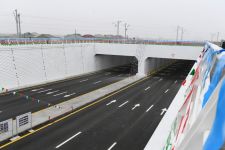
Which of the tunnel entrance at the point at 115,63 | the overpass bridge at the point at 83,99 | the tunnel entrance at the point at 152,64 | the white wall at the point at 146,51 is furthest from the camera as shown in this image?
the tunnel entrance at the point at 115,63

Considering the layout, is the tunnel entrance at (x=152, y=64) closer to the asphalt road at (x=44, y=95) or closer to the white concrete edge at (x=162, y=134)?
the asphalt road at (x=44, y=95)

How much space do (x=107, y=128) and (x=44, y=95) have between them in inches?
517

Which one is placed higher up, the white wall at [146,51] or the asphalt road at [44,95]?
the white wall at [146,51]

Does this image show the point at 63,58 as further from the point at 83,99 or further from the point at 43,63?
the point at 83,99

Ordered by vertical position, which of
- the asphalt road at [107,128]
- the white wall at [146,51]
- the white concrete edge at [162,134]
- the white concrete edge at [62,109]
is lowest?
the asphalt road at [107,128]

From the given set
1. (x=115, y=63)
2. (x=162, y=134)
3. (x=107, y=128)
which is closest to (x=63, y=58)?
(x=115, y=63)

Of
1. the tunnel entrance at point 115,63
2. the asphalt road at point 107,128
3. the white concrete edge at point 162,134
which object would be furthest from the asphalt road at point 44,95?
the white concrete edge at point 162,134

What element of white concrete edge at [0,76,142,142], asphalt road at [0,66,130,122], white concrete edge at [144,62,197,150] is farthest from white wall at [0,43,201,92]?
white concrete edge at [144,62,197,150]

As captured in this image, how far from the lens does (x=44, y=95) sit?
28.5m

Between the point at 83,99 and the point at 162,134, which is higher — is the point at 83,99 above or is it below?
below

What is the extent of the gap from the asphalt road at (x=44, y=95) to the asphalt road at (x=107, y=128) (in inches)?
203

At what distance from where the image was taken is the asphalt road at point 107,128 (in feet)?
52.6

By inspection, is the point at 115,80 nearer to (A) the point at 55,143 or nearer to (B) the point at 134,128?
(B) the point at 134,128

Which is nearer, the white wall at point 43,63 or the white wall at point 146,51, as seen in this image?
the white wall at point 43,63
